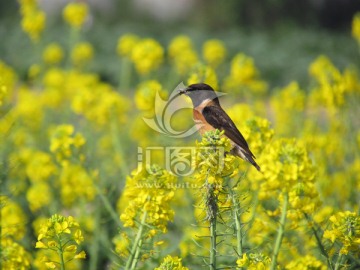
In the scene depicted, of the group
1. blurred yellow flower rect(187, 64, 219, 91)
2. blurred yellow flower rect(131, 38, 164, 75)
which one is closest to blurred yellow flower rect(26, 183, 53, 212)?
blurred yellow flower rect(187, 64, 219, 91)

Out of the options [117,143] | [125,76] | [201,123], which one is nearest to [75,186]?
[117,143]

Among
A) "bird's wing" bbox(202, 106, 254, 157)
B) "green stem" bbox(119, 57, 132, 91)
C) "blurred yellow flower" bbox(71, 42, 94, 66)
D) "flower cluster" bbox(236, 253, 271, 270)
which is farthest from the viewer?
"blurred yellow flower" bbox(71, 42, 94, 66)

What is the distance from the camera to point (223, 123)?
2.45 meters

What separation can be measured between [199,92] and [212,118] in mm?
130

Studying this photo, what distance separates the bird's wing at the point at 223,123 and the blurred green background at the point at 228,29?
1073cm

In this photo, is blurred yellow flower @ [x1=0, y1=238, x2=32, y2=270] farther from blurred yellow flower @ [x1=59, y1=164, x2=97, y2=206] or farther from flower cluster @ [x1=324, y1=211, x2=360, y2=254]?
blurred yellow flower @ [x1=59, y1=164, x2=97, y2=206]

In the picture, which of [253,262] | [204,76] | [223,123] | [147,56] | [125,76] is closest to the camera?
[253,262]

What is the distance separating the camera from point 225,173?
2.21m

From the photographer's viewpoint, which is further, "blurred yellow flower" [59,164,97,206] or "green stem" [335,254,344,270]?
"blurred yellow flower" [59,164,97,206]

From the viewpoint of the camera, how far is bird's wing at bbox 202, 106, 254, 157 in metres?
2.42

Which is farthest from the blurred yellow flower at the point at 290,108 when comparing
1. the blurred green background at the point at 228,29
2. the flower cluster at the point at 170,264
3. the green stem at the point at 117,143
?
the blurred green background at the point at 228,29

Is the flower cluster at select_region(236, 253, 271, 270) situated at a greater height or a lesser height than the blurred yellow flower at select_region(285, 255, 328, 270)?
greater

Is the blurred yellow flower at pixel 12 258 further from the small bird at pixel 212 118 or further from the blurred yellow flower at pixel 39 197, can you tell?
the blurred yellow flower at pixel 39 197

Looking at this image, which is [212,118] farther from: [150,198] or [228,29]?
[228,29]
